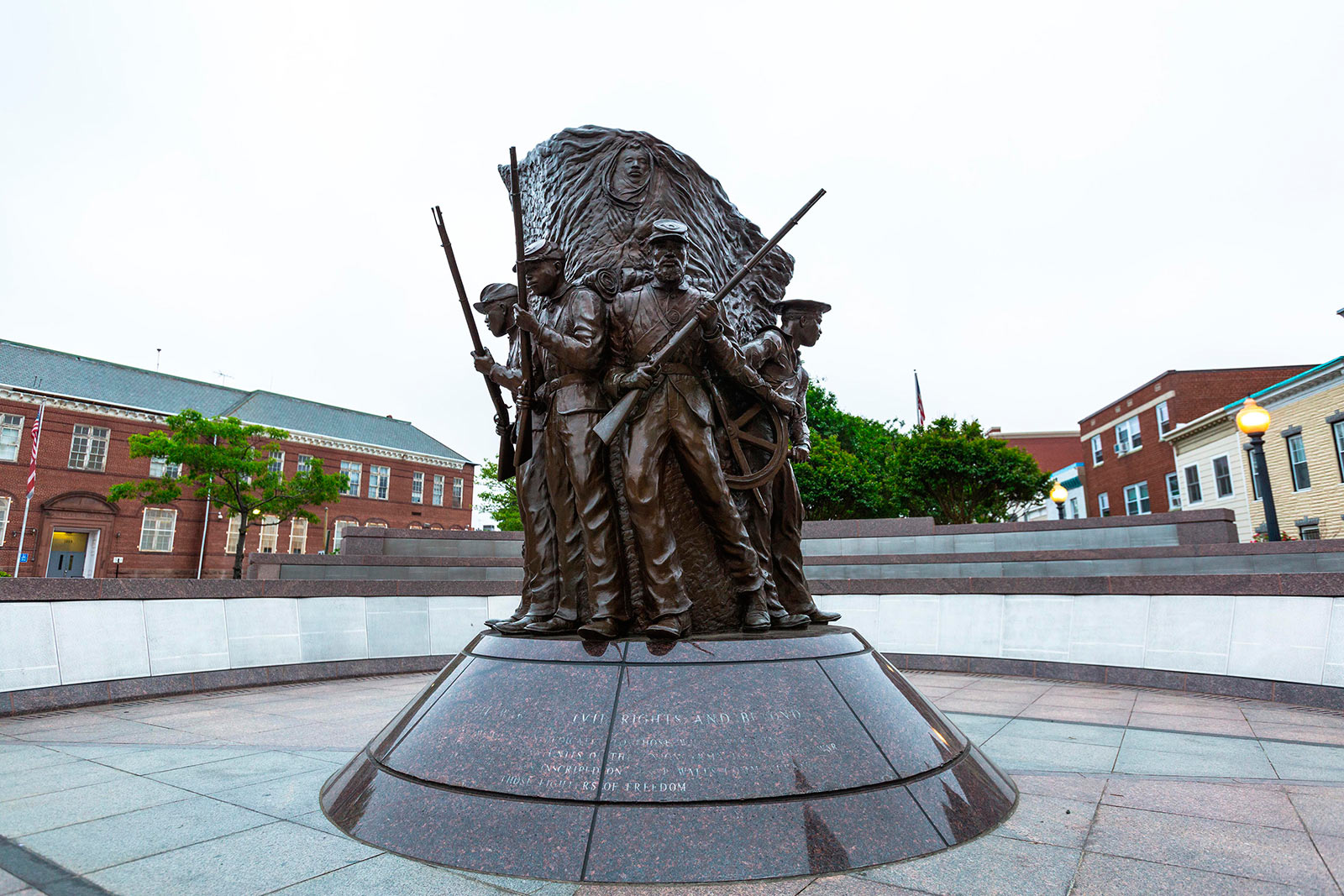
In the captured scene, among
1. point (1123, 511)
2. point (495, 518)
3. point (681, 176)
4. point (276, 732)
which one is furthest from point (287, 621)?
point (495, 518)

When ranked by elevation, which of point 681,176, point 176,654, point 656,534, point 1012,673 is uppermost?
point 681,176

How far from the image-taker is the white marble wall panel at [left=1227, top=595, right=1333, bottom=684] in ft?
26.7

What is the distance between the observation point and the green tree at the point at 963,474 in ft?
109

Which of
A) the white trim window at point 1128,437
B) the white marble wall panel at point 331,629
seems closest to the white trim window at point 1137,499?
the white trim window at point 1128,437

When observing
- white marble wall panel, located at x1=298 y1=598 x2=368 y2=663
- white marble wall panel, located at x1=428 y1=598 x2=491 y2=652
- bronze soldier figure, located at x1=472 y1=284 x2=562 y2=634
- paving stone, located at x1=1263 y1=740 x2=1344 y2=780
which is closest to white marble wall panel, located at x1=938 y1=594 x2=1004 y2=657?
paving stone, located at x1=1263 y1=740 x2=1344 y2=780

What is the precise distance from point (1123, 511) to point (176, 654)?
4347cm

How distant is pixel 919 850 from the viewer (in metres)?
3.50

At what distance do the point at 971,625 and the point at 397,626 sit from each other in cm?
880

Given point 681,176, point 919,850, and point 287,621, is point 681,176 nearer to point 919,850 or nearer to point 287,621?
point 919,850

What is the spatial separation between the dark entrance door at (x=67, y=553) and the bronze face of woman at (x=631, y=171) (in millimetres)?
45896

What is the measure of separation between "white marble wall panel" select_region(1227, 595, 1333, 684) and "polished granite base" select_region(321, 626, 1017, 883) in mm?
6167

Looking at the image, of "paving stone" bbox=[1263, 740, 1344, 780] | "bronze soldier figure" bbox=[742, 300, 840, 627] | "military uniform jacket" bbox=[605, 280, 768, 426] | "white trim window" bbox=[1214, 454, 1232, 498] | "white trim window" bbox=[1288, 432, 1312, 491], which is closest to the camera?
"paving stone" bbox=[1263, 740, 1344, 780]

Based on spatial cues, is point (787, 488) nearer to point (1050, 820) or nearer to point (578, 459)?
point (578, 459)

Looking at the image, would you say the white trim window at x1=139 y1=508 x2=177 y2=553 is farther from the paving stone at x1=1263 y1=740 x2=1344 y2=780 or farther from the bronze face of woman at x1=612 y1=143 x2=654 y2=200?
the paving stone at x1=1263 y1=740 x2=1344 y2=780
